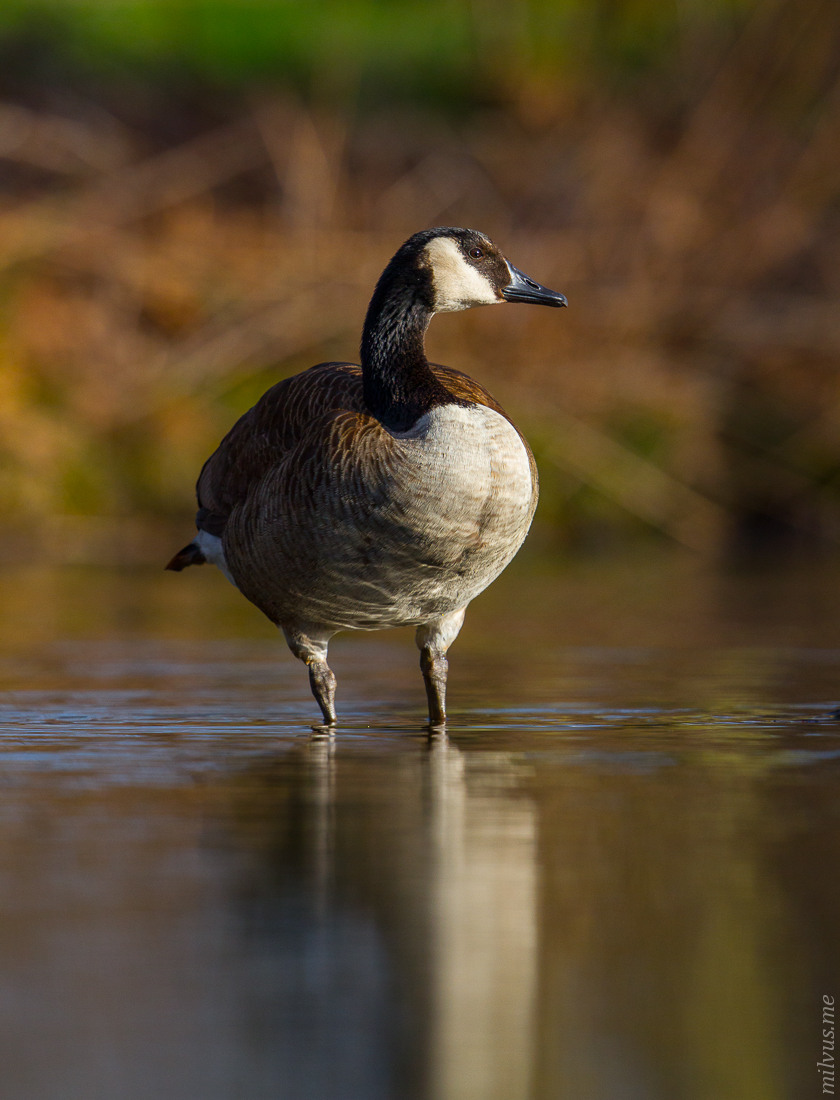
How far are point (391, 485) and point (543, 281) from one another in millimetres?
10640

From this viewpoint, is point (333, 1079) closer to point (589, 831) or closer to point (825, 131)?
point (589, 831)

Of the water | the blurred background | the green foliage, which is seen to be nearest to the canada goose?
the water

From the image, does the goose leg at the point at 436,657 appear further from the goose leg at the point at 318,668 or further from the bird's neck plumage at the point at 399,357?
the bird's neck plumage at the point at 399,357

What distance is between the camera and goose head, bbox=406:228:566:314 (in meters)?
6.66

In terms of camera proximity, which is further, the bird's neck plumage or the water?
the bird's neck plumage

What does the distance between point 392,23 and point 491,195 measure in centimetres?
1304

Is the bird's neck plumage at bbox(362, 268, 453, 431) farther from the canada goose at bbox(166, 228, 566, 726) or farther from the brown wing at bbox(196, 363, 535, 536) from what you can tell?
the brown wing at bbox(196, 363, 535, 536)

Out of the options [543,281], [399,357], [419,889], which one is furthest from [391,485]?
[543,281]

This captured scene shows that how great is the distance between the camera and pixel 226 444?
7480mm

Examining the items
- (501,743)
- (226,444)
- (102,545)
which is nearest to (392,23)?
(102,545)

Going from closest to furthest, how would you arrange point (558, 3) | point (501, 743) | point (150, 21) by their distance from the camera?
point (501, 743), point (558, 3), point (150, 21)

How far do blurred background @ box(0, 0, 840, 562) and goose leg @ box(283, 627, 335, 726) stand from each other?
340 inches

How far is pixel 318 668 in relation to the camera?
653 cm

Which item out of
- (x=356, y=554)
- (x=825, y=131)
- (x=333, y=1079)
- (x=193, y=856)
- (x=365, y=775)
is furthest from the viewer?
(x=825, y=131)
